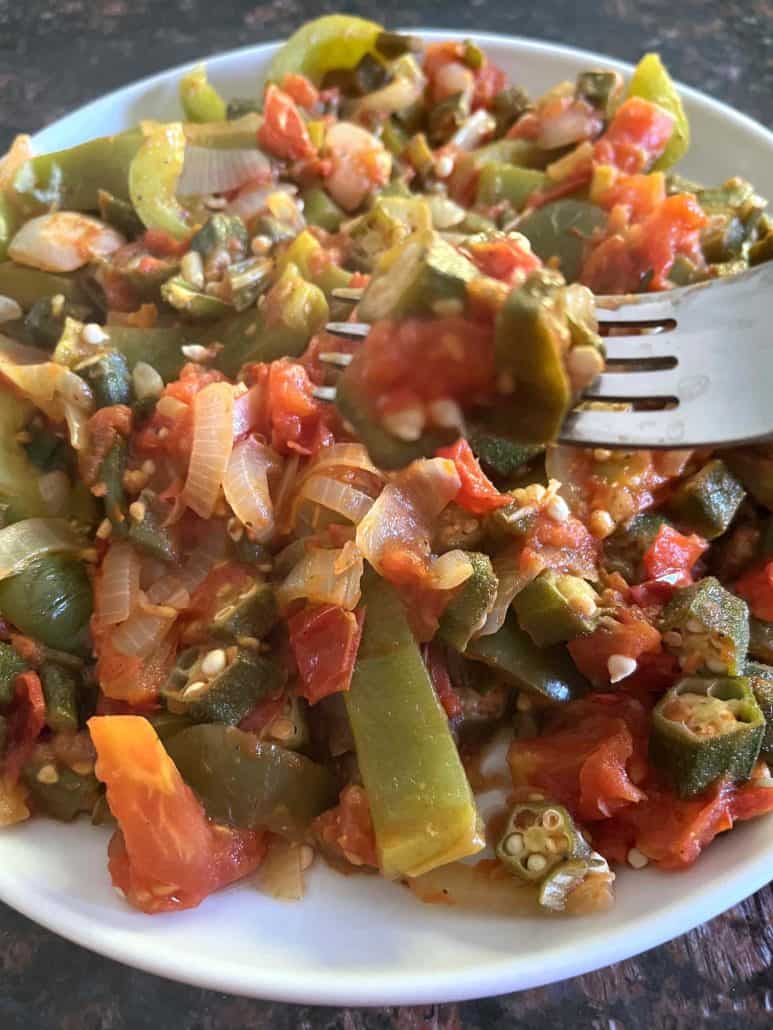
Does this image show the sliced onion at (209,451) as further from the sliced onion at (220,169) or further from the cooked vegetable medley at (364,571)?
the sliced onion at (220,169)

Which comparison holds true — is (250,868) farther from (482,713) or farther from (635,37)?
(635,37)

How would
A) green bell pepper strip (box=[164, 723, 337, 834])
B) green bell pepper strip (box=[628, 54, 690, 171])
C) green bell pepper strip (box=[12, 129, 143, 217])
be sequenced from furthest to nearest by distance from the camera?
green bell pepper strip (box=[628, 54, 690, 171]) < green bell pepper strip (box=[12, 129, 143, 217]) < green bell pepper strip (box=[164, 723, 337, 834])

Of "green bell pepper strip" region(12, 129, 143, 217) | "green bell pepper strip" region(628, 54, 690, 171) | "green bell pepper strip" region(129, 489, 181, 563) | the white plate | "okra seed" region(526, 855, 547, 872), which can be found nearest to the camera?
the white plate

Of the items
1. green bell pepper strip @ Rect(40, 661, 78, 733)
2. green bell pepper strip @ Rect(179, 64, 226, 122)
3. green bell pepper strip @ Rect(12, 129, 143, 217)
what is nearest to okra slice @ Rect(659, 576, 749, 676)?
green bell pepper strip @ Rect(40, 661, 78, 733)

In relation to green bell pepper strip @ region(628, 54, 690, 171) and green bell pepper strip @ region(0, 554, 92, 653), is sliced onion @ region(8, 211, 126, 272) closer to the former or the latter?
green bell pepper strip @ region(0, 554, 92, 653)

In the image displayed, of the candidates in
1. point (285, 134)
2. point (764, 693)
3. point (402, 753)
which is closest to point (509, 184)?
point (285, 134)

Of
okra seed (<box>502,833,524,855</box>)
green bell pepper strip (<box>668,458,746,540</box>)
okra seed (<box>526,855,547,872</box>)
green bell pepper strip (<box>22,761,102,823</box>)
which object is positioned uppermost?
green bell pepper strip (<box>668,458,746,540</box>)

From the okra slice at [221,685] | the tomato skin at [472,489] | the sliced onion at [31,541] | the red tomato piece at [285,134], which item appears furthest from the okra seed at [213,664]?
the red tomato piece at [285,134]

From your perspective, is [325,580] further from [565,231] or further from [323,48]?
[323,48]
